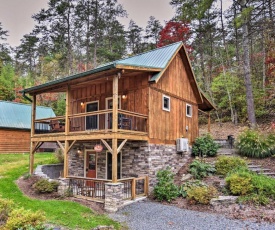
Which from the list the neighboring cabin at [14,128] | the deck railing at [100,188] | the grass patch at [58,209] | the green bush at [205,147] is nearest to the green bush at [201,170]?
the green bush at [205,147]

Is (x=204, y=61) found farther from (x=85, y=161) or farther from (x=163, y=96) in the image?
(x=85, y=161)

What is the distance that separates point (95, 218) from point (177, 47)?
9970mm

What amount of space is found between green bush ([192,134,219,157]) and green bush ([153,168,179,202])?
4.60m

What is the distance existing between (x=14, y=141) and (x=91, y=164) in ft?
37.4

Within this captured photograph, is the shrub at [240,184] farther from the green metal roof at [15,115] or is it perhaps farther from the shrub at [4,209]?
the green metal roof at [15,115]

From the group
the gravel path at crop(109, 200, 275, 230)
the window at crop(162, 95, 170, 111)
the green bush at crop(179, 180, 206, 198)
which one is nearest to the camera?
the gravel path at crop(109, 200, 275, 230)

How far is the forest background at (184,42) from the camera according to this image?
69.2ft

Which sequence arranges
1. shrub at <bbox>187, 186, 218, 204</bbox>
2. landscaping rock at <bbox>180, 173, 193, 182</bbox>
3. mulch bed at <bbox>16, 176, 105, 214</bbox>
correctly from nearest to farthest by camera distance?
1. shrub at <bbox>187, 186, 218, 204</bbox>
2. mulch bed at <bbox>16, 176, 105, 214</bbox>
3. landscaping rock at <bbox>180, 173, 193, 182</bbox>

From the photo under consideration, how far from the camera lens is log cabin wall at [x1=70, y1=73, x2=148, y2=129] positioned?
12.0m

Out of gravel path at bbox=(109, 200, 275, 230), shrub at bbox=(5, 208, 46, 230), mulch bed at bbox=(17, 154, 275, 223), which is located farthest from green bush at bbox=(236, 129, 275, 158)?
shrub at bbox=(5, 208, 46, 230)

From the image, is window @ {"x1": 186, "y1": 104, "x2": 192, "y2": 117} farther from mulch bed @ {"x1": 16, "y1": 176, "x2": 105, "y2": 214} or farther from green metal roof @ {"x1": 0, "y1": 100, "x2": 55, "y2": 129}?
green metal roof @ {"x1": 0, "y1": 100, "x2": 55, "y2": 129}

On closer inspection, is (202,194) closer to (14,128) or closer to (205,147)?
(205,147)

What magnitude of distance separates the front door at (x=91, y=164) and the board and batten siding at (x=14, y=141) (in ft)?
36.0

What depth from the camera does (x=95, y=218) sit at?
8.08 meters
